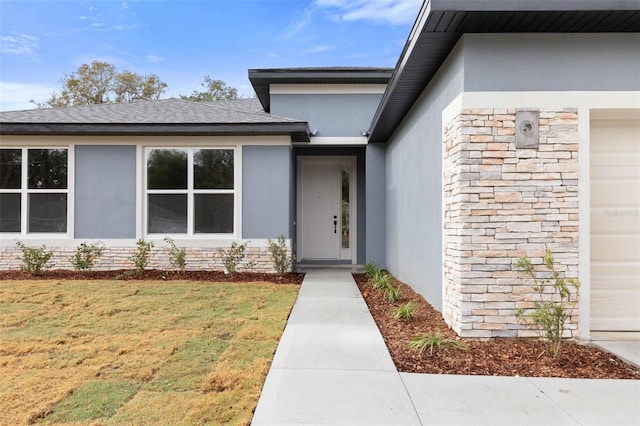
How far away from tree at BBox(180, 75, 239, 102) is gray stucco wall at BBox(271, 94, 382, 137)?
18.8 meters

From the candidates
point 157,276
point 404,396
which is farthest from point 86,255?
point 404,396

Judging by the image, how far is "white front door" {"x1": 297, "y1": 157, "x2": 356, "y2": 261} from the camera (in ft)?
36.5

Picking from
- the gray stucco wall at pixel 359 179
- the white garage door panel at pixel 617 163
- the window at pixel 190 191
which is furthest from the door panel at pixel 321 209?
the white garage door panel at pixel 617 163

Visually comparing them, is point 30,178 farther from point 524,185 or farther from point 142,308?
point 524,185

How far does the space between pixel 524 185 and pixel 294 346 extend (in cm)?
306

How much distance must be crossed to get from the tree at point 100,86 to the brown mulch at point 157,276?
20.7 meters

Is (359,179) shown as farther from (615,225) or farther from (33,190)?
(33,190)

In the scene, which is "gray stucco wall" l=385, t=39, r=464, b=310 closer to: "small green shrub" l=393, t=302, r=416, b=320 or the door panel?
"small green shrub" l=393, t=302, r=416, b=320

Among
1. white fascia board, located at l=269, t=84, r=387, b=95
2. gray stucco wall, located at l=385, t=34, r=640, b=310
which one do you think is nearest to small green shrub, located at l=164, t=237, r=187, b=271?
white fascia board, located at l=269, t=84, r=387, b=95

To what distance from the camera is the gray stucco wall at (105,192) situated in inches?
352

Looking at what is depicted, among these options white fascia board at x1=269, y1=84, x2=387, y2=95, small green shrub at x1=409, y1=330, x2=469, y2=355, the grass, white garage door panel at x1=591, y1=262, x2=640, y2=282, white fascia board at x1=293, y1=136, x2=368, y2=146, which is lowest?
the grass

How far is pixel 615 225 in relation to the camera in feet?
15.1

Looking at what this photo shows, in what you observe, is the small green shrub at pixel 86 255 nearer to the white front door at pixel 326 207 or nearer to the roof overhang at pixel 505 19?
the white front door at pixel 326 207

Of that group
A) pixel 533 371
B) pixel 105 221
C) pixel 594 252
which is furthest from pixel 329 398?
pixel 105 221
